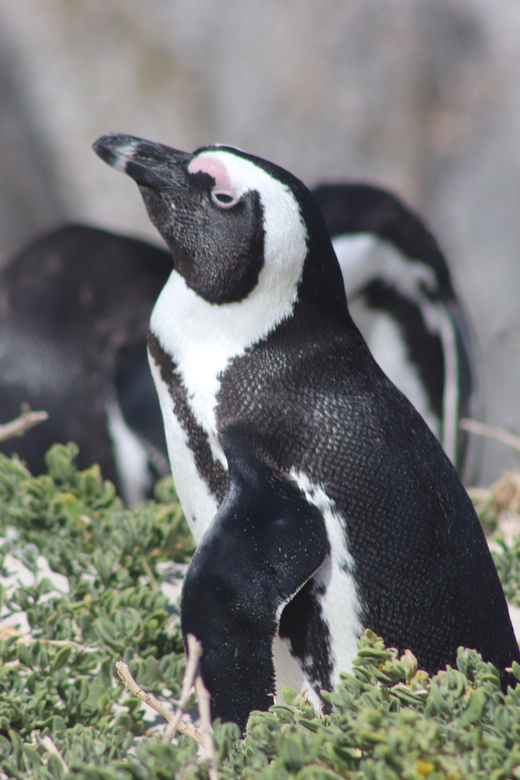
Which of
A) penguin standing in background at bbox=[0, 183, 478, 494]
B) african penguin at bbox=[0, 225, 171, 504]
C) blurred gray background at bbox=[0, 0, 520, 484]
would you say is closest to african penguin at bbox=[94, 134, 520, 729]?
penguin standing in background at bbox=[0, 183, 478, 494]

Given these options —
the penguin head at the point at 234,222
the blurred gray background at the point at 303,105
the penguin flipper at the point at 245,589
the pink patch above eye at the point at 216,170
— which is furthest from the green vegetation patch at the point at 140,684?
the blurred gray background at the point at 303,105

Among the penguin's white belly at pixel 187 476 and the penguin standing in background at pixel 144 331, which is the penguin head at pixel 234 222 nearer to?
the penguin's white belly at pixel 187 476

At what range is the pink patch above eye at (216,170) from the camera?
3.82 feet

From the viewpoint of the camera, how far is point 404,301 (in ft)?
8.04

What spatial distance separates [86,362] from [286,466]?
67.2 inches

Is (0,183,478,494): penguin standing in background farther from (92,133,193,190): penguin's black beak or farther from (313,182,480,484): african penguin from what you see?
(92,133,193,190): penguin's black beak

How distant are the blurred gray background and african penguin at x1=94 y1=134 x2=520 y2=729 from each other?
3220 mm

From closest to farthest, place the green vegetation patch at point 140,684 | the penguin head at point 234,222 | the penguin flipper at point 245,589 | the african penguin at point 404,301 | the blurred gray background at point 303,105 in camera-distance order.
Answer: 1. the green vegetation patch at point 140,684
2. the penguin flipper at point 245,589
3. the penguin head at point 234,222
4. the african penguin at point 404,301
5. the blurred gray background at point 303,105

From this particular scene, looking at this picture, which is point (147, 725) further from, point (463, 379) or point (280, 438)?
point (463, 379)

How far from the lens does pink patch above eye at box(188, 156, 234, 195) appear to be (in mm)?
1165

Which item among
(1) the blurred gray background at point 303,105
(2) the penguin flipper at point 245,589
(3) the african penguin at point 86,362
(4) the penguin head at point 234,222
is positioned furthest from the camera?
(1) the blurred gray background at point 303,105

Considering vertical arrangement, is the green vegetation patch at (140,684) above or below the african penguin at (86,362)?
above

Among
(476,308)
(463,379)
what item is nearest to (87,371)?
(463,379)

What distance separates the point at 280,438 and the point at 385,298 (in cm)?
142
